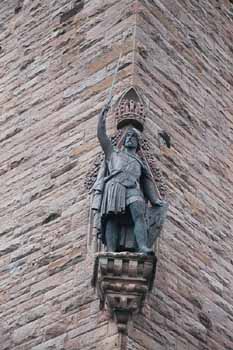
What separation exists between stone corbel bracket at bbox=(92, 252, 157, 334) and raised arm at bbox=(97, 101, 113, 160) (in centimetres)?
111

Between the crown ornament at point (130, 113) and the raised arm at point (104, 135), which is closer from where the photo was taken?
the raised arm at point (104, 135)

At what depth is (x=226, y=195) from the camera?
10133 millimetres

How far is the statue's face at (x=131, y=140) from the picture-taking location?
848cm

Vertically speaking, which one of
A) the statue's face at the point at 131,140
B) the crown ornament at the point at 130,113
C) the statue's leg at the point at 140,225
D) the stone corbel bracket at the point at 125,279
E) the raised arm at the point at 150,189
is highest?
the crown ornament at the point at 130,113

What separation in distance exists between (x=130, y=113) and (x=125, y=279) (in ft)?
5.94

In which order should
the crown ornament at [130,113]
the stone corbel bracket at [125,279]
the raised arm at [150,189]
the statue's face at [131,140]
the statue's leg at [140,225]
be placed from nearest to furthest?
the stone corbel bracket at [125,279], the statue's leg at [140,225], the raised arm at [150,189], the statue's face at [131,140], the crown ornament at [130,113]

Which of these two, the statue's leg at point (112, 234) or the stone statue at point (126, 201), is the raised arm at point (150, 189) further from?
the statue's leg at point (112, 234)

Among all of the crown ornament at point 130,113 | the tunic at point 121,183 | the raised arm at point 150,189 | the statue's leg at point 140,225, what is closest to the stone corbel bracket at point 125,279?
the statue's leg at point 140,225

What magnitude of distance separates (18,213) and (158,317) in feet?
7.21

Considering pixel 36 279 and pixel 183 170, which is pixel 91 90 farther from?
pixel 36 279

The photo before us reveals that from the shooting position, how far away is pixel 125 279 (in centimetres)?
763

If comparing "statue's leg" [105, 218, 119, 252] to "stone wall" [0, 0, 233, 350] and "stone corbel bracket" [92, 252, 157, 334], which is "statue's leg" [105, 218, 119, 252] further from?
"stone wall" [0, 0, 233, 350]

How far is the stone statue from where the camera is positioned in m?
7.88

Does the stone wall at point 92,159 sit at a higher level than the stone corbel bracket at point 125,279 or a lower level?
higher
